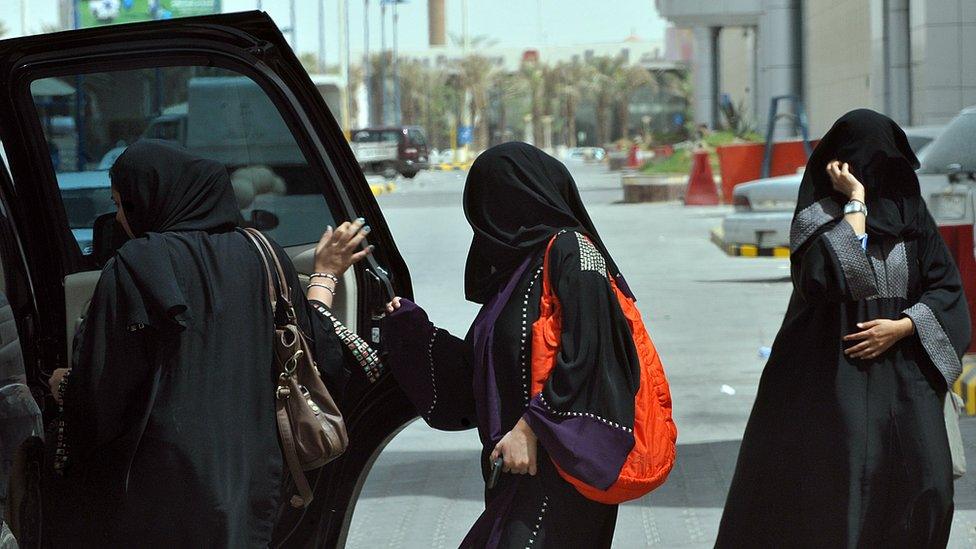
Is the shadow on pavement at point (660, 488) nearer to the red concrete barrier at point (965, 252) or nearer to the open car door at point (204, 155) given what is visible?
the red concrete barrier at point (965, 252)

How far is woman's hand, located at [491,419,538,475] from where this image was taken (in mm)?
3580

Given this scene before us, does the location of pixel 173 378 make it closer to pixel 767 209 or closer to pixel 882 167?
pixel 882 167

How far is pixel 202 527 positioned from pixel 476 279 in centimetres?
87

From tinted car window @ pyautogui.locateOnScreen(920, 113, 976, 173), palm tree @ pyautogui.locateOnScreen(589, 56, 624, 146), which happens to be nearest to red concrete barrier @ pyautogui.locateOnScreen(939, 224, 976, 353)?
tinted car window @ pyautogui.locateOnScreen(920, 113, 976, 173)

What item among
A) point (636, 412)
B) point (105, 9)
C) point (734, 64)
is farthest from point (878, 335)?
point (734, 64)

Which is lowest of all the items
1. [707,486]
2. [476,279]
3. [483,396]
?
[707,486]

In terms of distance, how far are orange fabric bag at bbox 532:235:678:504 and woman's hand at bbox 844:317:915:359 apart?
0.93 m

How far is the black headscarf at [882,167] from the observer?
14.4 ft

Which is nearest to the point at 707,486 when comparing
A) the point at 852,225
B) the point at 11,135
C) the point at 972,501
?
the point at 972,501

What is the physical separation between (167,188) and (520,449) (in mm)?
975

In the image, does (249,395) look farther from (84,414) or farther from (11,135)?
(11,135)

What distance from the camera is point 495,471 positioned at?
3615 millimetres

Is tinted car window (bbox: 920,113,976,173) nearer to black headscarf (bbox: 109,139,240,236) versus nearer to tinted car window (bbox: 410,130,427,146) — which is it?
black headscarf (bbox: 109,139,240,236)

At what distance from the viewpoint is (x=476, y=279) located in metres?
3.80
